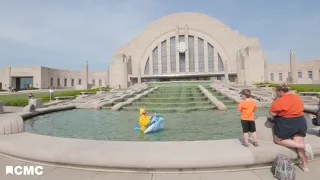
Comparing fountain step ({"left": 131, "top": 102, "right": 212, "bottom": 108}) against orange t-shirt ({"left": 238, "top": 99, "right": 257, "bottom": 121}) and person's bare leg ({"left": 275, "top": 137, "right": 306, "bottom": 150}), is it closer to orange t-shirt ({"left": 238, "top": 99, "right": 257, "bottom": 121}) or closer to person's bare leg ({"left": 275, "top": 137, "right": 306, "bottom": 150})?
orange t-shirt ({"left": 238, "top": 99, "right": 257, "bottom": 121})

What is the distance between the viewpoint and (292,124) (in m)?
3.96

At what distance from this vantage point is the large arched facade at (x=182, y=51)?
57344 mm

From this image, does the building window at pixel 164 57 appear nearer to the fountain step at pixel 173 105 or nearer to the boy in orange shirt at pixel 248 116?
the fountain step at pixel 173 105

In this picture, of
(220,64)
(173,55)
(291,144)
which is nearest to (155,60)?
(173,55)

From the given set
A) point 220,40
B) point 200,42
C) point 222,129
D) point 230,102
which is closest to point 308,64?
point 220,40

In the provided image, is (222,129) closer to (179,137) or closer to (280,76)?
(179,137)

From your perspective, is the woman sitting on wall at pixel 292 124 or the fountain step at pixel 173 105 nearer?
the woman sitting on wall at pixel 292 124

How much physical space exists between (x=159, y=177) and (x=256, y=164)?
1.98 m

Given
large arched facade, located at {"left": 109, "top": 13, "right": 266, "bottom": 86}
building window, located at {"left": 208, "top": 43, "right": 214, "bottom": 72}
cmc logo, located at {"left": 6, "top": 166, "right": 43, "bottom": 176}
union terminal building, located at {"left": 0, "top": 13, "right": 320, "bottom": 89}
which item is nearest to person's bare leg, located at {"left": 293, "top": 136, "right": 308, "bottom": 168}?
Answer: cmc logo, located at {"left": 6, "top": 166, "right": 43, "bottom": 176}

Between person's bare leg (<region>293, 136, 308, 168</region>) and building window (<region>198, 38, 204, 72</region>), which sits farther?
building window (<region>198, 38, 204, 72</region>)

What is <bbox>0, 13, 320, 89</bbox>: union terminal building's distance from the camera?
5703cm

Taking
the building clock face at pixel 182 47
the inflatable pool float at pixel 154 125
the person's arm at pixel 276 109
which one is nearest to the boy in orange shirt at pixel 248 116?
the person's arm at pixel 276 109

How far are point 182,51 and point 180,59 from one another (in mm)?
2751

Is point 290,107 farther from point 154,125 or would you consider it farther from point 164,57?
point 164,57
